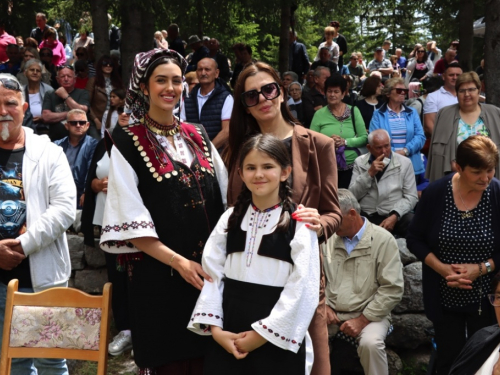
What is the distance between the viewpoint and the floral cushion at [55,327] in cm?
331

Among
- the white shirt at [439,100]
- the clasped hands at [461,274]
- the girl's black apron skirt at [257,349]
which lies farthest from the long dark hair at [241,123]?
the white shirt at [439,100]

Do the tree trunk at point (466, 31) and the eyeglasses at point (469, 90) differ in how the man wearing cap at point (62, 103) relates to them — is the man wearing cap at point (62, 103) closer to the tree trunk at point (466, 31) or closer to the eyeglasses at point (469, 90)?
the eyeglasses at point (469, 90)

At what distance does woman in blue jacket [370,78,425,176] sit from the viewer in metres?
6.91

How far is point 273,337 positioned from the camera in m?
2.70

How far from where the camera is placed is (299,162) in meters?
2.98

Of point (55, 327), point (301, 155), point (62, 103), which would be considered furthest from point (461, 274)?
point (62, 103)

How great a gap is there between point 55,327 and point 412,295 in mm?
2801

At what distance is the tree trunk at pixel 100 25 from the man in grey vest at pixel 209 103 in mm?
3098

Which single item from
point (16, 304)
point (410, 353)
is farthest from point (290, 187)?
point (410, 353)

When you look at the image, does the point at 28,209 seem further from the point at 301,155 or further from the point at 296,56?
the point at 296,56

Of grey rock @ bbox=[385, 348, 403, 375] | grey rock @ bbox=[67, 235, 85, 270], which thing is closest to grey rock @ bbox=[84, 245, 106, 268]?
grey rock @ bbox=[67, 235, 85, 270]

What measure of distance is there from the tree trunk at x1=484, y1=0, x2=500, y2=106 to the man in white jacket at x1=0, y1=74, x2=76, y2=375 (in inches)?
207

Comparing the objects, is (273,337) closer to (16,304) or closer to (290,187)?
(290,187)

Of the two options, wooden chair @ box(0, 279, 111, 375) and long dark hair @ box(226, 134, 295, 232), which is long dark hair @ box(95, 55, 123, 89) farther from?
long dark hair @ box(226, 134, 295, 232)
